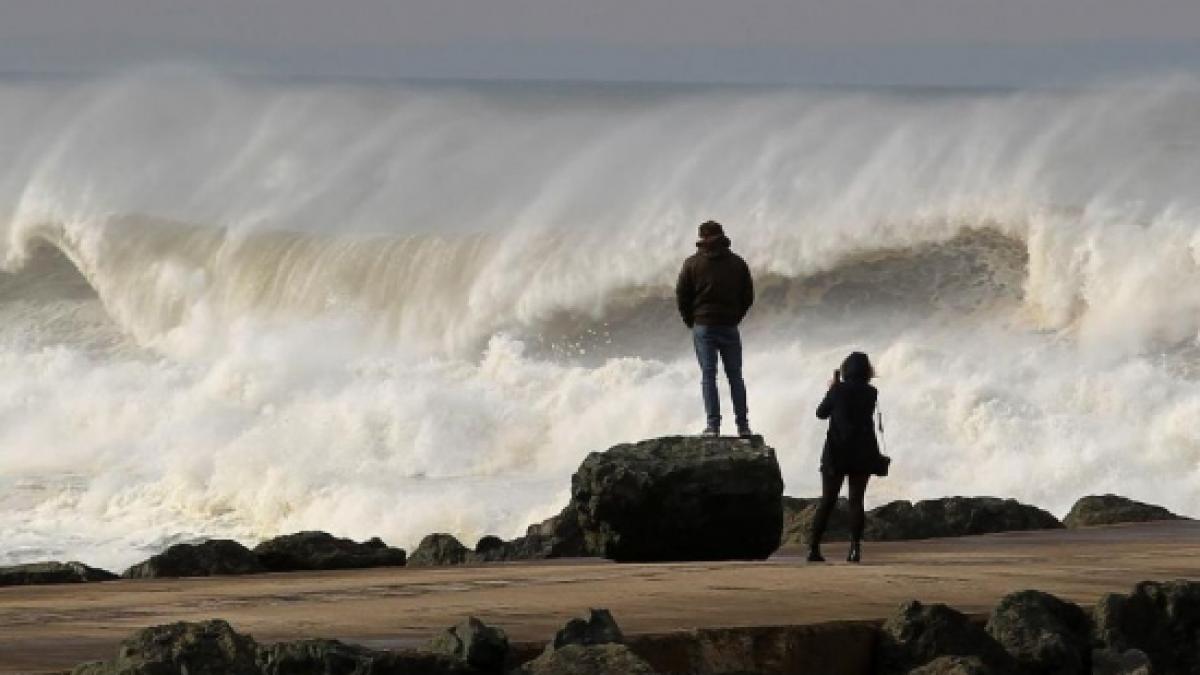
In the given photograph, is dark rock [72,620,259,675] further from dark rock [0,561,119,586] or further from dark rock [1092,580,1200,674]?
dark rock [0,561,119,586]

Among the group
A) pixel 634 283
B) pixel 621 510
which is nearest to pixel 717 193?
pixel 634 283

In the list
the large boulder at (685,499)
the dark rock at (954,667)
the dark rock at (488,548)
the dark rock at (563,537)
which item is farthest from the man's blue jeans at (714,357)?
the dark rock at (954,667)

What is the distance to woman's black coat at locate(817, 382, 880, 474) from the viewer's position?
11750 mm

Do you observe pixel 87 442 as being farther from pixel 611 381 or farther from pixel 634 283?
pixel 634 283

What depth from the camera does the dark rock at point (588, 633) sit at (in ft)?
27.9

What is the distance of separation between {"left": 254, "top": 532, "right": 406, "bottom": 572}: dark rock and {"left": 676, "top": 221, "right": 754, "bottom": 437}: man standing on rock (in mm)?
1814

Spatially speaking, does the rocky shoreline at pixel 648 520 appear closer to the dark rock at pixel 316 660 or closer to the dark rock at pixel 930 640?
the dark rock at pixel 930 640

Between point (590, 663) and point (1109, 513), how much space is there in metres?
7.91

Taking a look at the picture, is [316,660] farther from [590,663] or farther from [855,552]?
→ [855,552]

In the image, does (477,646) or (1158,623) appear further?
(1158,623)

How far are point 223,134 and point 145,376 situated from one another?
11633 mm

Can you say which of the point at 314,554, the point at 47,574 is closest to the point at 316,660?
the point at 47,574

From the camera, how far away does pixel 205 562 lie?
1317cm

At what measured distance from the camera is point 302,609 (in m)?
10.2
